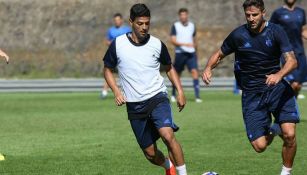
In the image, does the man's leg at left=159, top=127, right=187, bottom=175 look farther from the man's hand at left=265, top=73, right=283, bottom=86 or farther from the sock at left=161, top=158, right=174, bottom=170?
the man's hand at left=265, top=73, right=283, bottom=86

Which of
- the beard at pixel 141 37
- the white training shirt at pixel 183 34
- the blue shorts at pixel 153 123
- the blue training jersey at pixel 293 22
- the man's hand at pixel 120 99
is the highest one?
the beard at pixel 141 37

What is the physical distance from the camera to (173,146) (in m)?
10.7

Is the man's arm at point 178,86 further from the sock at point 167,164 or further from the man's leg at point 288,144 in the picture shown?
the man's leg at point 288,144

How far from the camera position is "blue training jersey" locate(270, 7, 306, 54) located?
17.5m

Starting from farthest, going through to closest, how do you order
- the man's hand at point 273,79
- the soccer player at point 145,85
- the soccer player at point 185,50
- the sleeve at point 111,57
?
1. the soccer player at point 185,50
2. the sleeve at point 111,57
3. the soccer player at point 145,85
4. the man's hand at point 273,79

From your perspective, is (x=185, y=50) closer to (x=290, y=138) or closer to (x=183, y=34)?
(x=183, y=34)

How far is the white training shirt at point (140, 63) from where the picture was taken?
10.9 metres

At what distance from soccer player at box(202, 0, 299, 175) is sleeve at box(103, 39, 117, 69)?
3.59 ft

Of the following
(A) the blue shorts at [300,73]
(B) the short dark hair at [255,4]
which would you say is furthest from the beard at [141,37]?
(A) the blue shorts at [300,73]

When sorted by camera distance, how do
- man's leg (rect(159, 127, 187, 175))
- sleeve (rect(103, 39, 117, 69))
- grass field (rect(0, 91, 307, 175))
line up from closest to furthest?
man's leg (rect(159, 127, 187, 175)), sleeve (rect(103, 39, 117, 69)), grass field (rect(0, 91, 307, 175))

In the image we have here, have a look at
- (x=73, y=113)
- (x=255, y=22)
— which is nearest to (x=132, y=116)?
(x=255, y=22)

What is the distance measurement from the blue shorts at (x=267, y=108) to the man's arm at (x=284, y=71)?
454 mm

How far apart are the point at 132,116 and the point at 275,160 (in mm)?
2896

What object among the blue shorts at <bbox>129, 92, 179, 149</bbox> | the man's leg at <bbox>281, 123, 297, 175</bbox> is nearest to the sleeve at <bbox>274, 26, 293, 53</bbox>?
the man's leg at <bbox>281, 123, 297, 175</bbox>
